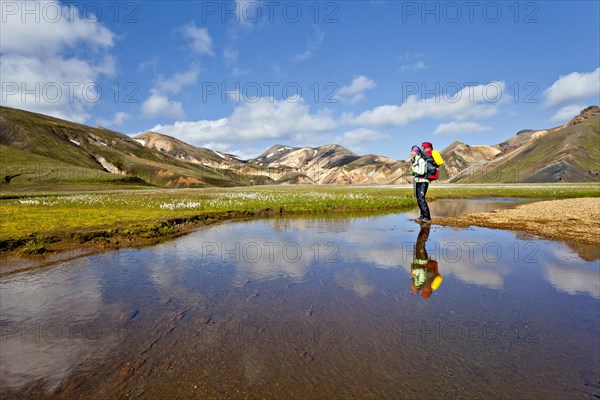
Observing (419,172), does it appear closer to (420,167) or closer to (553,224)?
(420,167)

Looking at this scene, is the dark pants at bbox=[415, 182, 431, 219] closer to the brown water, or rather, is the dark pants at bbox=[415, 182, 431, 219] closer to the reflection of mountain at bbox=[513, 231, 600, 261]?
the reflection of mountain at bbox=[513, 231, 600, 261]

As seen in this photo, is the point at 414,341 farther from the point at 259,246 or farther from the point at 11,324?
the point at 259,246

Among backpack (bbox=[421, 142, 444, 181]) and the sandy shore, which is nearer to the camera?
the sandy shore

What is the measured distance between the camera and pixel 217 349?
5.36 meters

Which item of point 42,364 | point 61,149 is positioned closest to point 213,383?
point 42,364

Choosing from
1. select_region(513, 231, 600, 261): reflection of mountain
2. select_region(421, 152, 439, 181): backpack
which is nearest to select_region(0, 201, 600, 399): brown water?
select_region(513, 231, 600, 261): reflection of mountain

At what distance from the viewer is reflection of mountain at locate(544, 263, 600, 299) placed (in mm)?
7836

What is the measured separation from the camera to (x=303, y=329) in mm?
6039

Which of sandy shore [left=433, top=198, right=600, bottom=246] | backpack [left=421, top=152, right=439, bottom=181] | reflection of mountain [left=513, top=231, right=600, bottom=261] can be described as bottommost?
reflection of mountain [left=513, top=231, right=600, bottom=261]

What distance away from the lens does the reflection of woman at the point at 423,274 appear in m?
8.05

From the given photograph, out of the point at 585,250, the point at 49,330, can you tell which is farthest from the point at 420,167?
the point at 49,330

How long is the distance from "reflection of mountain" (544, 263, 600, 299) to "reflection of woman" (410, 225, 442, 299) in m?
2.87

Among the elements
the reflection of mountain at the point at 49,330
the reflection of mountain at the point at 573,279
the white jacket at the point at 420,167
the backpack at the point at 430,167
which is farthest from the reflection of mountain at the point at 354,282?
the backpack at the point at 430,167

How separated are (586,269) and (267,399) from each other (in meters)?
10.6
